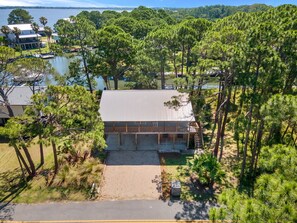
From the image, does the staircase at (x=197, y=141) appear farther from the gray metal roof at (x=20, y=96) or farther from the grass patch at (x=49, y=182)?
the gray metal roof at (x=20, y=96)

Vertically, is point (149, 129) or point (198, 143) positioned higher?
point (149, 129)

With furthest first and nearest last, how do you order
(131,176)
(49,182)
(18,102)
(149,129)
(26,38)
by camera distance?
(26,38)
(18,102)
(149,129)
(131,176)
(49,182)

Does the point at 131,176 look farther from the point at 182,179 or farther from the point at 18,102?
the point at 18,102

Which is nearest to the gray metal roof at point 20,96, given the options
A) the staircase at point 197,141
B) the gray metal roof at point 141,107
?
the gray metal roof at point 141,107

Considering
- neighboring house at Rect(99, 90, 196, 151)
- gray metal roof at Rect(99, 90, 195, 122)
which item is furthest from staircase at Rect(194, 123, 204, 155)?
gray metal roof at Rect(99, 90, 195, 122)

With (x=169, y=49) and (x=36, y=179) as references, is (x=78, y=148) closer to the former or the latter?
(x=36, y=179)

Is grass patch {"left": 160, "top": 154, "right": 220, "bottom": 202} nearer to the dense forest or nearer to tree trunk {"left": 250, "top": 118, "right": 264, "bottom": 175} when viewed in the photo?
the dense forest

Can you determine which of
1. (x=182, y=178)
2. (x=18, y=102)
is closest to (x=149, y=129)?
(x=182, y=178)
